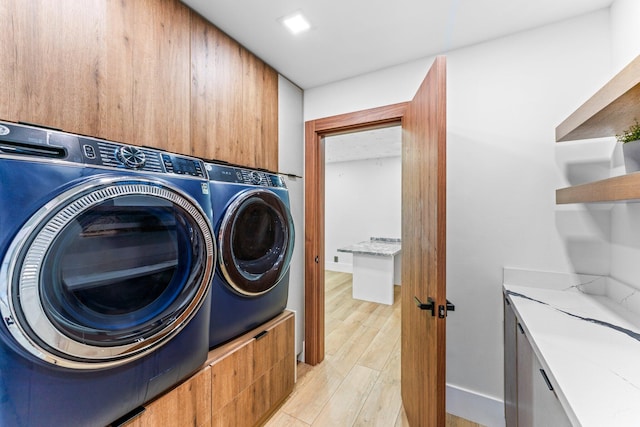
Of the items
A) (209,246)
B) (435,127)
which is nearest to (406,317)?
(435,127)

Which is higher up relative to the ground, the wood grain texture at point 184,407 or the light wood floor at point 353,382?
the wood grain texture at point 184,407

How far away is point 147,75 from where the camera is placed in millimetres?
1139

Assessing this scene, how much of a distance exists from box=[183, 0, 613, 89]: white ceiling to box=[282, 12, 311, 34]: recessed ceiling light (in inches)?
1.2

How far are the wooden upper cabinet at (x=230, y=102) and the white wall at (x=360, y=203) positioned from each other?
3.41 meters

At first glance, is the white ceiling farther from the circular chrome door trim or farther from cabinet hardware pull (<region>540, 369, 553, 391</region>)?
cabinet hardware pull (<region>540, 369, 553, 391</region>)

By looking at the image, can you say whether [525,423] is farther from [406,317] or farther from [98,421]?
[98,421]

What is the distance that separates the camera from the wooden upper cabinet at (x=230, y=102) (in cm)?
136

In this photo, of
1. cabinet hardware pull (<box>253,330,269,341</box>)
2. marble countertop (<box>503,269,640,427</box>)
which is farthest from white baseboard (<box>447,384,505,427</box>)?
cabinet hardware pull (<box>253,330,269,341</box>)

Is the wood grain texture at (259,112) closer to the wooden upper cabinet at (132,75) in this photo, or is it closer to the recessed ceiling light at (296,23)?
the wooden upper cabinet at (132,75)

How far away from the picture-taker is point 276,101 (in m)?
1.92

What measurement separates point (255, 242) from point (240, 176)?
42cm

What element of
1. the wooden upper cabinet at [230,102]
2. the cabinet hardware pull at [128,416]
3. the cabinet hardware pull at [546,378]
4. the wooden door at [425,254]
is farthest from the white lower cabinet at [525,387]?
the wooden upper cabinet at [230,102]

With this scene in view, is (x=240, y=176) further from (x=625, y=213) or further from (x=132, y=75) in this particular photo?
(x=625, y=213)

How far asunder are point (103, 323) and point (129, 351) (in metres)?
0.13
